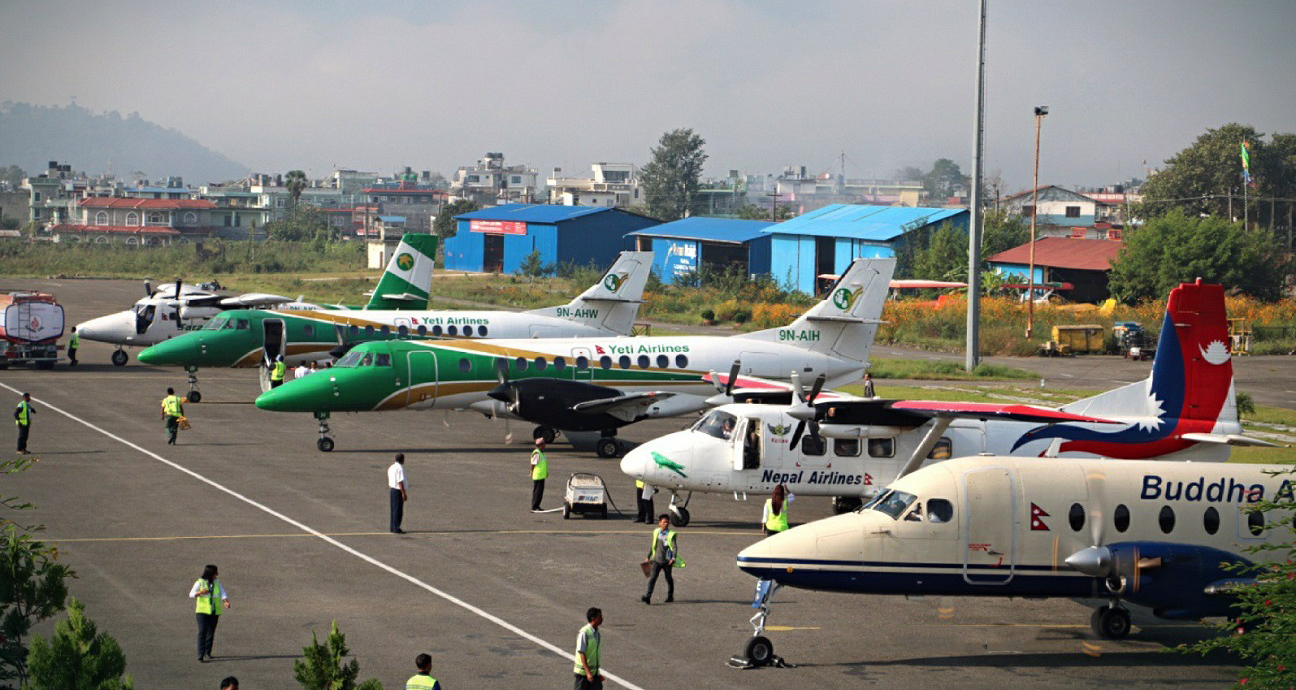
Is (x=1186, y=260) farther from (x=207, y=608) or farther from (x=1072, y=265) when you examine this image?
(x=207, y=608)

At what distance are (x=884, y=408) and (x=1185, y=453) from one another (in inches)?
312

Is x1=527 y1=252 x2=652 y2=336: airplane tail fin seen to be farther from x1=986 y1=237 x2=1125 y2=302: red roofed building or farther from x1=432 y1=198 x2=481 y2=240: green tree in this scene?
x1=432 y1=198 x2=481 y2=240: green tree

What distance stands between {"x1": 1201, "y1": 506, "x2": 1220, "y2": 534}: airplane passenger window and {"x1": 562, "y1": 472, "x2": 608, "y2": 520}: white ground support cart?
42.3 ft

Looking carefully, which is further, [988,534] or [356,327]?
[356,327]

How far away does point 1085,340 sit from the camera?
7344cm

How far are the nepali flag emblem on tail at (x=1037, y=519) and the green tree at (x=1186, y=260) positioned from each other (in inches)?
2947

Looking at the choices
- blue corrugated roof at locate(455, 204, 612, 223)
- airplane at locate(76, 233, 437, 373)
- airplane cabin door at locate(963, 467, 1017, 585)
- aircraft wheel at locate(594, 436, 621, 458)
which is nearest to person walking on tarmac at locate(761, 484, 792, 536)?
airplane cabin door at locate(963, 467, 1017, 585)

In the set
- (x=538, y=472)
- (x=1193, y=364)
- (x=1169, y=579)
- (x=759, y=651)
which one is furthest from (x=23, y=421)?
(x=1193, y=364)

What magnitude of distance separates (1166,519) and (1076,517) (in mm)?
1630

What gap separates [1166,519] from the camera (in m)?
20.6

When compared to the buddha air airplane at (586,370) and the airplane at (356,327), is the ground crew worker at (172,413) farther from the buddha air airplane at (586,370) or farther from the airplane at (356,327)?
the airplane at (356,327)

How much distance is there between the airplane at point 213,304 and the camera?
52.6 metres

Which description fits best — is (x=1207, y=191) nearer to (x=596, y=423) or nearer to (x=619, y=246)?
(x=619, y=246)

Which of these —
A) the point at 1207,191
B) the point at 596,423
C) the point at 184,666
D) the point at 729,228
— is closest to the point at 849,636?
the point at 184,666
